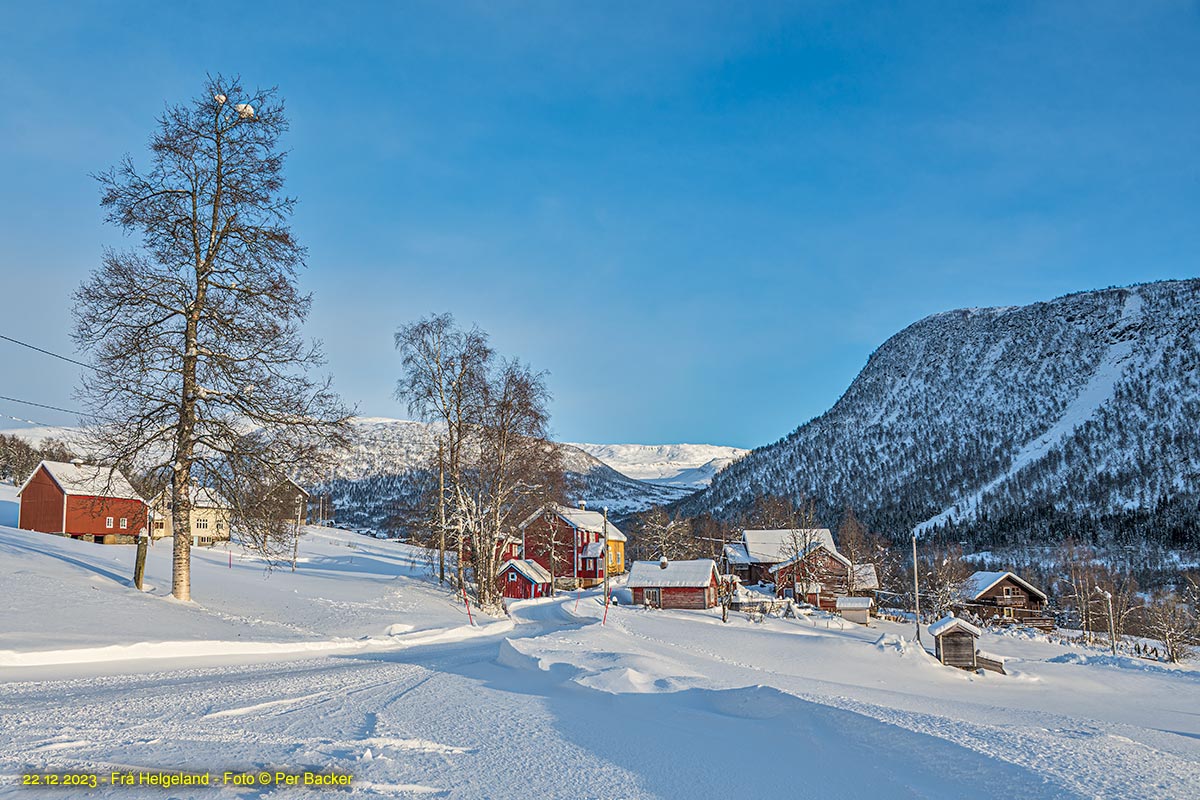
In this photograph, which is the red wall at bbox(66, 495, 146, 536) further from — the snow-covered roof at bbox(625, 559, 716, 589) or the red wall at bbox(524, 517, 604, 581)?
the snow-covered roof at bbox(625, 559, 716, 589)

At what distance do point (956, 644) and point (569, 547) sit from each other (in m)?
37.8

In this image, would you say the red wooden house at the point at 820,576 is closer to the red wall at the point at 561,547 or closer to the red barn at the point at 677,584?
the red barn at the point at 677,584

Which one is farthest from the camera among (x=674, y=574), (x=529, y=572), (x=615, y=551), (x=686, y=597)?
(x=615, y=551)

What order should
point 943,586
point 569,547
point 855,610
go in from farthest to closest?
point 569,547
point 943,586
point 855,610

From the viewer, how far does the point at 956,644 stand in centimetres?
3488

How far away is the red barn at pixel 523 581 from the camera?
55.2 metres

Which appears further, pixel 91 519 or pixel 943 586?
pixel 943 586

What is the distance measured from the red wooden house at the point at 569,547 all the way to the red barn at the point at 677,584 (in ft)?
37.5

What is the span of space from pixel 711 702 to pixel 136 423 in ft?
47.8

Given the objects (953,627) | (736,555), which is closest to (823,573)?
(736,555)

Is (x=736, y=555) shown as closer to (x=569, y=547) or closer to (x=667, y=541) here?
(x=667, y=541)

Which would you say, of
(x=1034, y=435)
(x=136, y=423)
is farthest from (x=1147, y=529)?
(x=136, y=423)

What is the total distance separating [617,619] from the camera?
3647cm

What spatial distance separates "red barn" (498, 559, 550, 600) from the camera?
55250 mm
